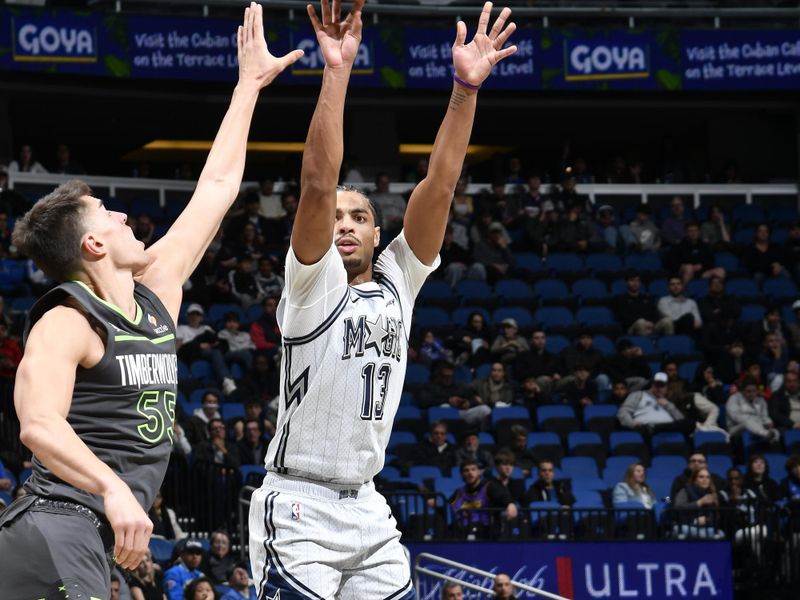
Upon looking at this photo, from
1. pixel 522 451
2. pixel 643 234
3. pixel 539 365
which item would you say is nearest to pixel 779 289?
pixel 643 234

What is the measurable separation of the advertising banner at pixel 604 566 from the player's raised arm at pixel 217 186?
9320 millimetres

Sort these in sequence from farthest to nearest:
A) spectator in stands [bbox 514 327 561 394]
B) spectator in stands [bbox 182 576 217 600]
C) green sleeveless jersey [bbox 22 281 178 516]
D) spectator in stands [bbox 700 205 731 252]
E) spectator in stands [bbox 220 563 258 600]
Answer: spectator in stands [bbox 700 205 731 252], spectator in stands [bbox 514 327 561 394], spectator in stands [bbox 220 563 258 600], spectator in stands [bbox 182 576 217 600], green sleeveless jersey [bbox 22 281 178 516]

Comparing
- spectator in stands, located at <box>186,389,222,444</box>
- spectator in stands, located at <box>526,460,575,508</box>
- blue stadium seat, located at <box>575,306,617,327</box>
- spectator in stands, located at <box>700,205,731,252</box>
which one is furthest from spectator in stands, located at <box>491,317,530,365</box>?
spectator in stands, located at <box>700,205,731,252</box>

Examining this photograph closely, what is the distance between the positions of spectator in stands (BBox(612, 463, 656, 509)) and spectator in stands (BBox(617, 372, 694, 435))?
2111 mm

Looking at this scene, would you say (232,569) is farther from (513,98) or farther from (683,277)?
(513,98)

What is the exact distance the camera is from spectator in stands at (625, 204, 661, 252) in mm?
22406

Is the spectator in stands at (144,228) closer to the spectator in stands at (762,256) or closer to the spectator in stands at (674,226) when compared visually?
the spectator in stands at (674,226)

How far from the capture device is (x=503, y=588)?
42.4ft

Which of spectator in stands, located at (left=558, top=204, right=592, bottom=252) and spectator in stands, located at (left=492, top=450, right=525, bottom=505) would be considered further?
spectator in stands, located at (left=558, top=204, right=592, bottom=252)

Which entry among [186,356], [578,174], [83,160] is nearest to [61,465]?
[186,356]

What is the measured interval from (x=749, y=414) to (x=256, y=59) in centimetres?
1403

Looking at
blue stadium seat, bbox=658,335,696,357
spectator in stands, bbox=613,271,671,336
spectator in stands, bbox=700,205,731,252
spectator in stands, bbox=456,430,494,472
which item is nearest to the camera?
spectator in stands, bbox=456,430,494,472

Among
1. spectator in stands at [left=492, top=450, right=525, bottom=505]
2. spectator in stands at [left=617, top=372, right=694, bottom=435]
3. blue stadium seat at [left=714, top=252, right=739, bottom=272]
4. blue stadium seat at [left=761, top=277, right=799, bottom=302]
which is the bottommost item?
spectator in stands at [left=492, top=450, right=525, bottom=505]

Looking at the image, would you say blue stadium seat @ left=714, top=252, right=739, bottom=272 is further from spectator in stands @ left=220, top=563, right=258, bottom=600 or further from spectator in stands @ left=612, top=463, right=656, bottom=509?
spectator in stands @ left=220, top=563, right=258, bottom=600
